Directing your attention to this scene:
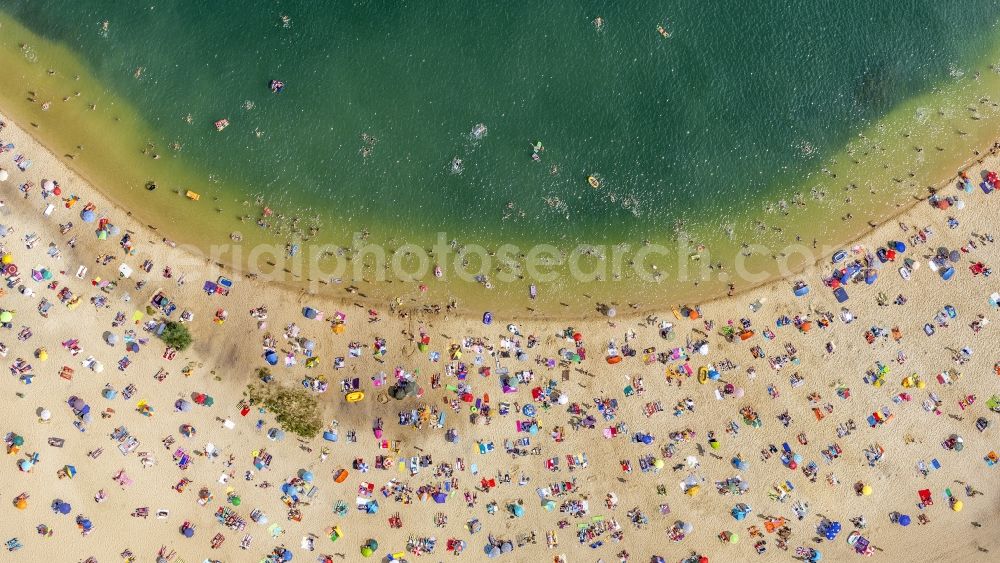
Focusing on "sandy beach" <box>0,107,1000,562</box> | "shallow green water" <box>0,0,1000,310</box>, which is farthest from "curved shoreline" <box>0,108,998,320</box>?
"shallow green water" <box>0,0,1000,310</box>

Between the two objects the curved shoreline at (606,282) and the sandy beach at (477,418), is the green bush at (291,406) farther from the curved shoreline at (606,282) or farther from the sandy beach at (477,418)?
the curved shoreline at (606,282)

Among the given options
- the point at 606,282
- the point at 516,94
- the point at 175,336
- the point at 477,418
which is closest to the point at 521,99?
the point at 516,94

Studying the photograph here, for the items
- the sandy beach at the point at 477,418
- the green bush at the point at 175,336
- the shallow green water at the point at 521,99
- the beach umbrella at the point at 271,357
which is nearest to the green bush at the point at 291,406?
the sandy beach at the point at 477,418

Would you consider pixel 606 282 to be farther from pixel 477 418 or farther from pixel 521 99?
pixel 521 99

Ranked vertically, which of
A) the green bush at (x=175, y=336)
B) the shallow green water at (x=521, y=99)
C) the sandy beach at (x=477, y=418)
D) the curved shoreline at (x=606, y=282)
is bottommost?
the sandy beach at (x=477, y=418)

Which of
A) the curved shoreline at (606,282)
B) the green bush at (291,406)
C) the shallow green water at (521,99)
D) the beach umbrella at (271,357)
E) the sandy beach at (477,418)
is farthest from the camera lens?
the shallow green water at (521,99)

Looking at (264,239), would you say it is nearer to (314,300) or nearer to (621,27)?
(314,300)

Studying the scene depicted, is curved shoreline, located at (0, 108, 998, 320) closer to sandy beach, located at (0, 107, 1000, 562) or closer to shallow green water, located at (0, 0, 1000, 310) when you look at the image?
sandy beach, located at (0, 107, 1000, 562)

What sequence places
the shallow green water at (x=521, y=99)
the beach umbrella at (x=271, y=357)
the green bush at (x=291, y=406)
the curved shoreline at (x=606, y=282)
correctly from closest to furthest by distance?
1. the green bush at (x=291, y=406)
2. the beach umbrella at (x=271, y=357)
3. the curved shoreline at (x=606, y=282)
4. the shallow green water at (x=521, y=99)
